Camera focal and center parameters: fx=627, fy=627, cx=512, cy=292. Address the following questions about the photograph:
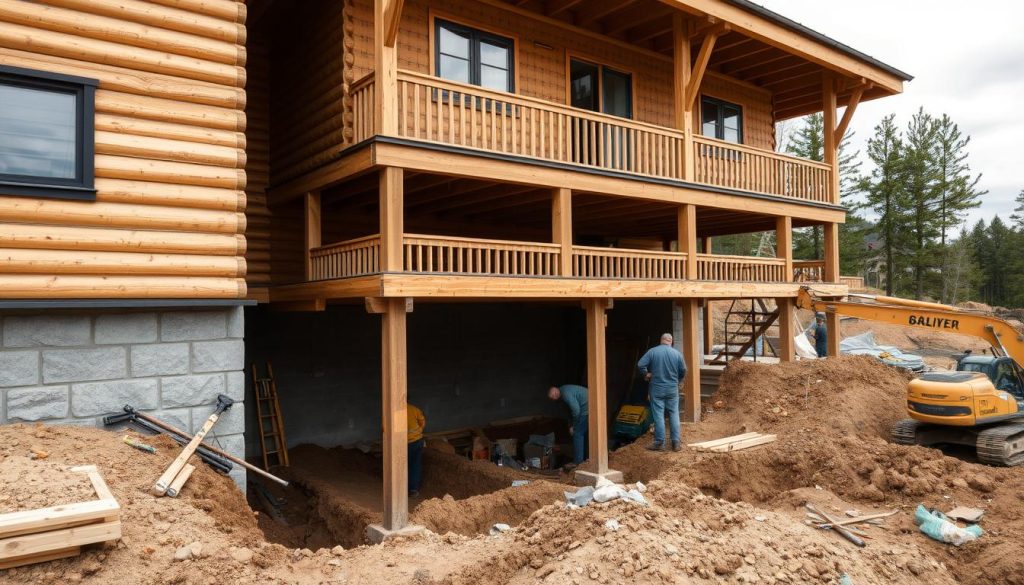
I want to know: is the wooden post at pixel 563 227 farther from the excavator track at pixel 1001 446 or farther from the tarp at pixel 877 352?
the tarp at pixel 877 352

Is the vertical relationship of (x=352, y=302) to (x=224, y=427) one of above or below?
above

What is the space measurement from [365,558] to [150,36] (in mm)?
6251

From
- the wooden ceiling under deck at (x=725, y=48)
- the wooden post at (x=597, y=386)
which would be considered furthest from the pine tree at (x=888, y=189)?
the wooden post at (x=597, y=386)

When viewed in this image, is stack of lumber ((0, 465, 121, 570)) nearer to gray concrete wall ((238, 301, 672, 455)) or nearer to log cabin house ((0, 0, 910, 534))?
log cabin house ((0, 0, 910, 534))

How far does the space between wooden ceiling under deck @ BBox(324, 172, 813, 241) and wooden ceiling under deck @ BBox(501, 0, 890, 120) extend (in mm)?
3431

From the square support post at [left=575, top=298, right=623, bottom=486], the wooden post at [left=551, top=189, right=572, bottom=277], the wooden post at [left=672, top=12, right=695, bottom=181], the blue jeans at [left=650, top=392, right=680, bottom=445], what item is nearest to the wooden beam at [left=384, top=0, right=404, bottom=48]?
the wooden post at [left=551, top=189, right=572, bottom=277]

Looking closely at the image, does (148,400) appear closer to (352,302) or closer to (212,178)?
(212,178)

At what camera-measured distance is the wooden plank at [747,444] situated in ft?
34.1

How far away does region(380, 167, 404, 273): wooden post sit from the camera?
8.40 metres

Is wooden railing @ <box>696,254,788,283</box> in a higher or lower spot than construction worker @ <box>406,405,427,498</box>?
higher

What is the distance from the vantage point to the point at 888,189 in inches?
1622

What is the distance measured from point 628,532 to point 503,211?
8.99m

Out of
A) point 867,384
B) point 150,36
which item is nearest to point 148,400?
point 150,36

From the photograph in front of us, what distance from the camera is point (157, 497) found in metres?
5.75
